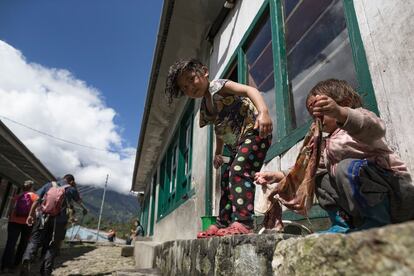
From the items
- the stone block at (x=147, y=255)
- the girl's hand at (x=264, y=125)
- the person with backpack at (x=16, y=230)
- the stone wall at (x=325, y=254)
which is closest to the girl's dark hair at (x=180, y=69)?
the girl's hand at (x=264, y=125)

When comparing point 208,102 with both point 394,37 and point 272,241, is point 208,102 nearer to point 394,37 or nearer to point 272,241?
point 394,37

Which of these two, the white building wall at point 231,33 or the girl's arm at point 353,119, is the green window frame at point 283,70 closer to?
the white building wall at point 231,33

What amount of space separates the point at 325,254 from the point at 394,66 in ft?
4.24

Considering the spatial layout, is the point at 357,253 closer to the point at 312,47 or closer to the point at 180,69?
the point at 180,69

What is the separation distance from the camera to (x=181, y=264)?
7.02 ft

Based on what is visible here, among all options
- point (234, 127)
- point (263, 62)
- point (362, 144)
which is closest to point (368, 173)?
point (362, 144)

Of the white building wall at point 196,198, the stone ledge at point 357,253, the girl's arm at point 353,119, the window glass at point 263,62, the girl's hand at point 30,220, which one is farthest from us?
the girl's hand at point 30,220

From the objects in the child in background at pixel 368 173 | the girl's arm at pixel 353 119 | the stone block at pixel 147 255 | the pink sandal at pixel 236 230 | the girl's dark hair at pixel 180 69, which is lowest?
the stone block at pixel 147 255

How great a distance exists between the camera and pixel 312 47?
262 cm

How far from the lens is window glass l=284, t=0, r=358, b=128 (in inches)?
85.0

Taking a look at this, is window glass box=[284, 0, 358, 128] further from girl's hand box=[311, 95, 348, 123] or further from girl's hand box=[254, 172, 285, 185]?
girl's hand box=[311, 95, 348, 123]

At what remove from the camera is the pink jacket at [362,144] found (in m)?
0.98

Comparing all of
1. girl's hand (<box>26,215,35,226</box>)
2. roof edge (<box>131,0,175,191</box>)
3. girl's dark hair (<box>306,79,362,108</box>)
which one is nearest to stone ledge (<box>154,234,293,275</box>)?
girl's dark hair (<box>306,79,362,108</box>)

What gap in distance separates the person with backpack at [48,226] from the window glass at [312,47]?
3843 mm
